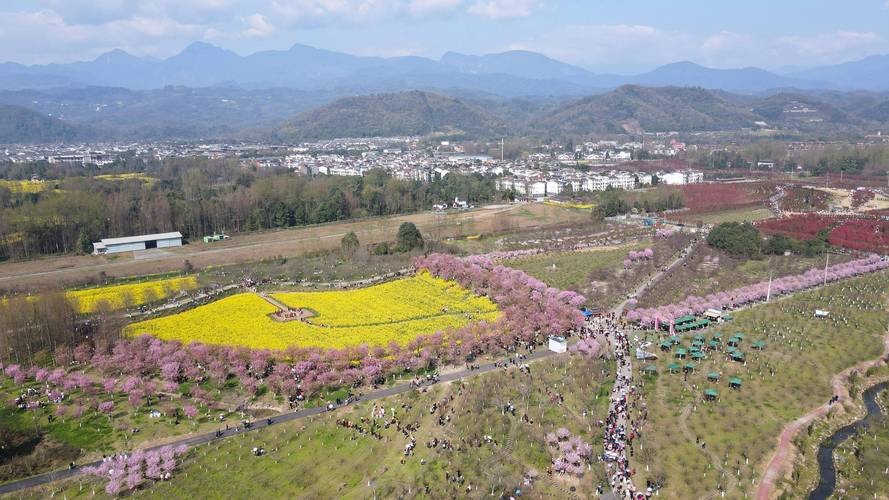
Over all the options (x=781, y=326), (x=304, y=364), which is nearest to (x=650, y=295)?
(x=781, y=326)

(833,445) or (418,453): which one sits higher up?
(418,453)

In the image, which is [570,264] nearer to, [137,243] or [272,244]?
[272,244]

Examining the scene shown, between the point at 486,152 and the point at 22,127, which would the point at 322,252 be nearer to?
the point at 486,152

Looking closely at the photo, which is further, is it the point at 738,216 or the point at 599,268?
the point at 738,216

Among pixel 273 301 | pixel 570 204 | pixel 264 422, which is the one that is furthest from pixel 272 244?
pixel 570 204

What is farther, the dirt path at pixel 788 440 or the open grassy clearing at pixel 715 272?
the open grassy clearing at pixel 715 272

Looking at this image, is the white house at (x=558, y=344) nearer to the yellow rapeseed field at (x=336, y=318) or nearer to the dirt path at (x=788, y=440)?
the yellow rapeseed field at (x=336, y=318)

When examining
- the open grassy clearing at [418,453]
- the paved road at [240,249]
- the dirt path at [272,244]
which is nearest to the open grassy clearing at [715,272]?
the open grassy clearing at [418,453]
